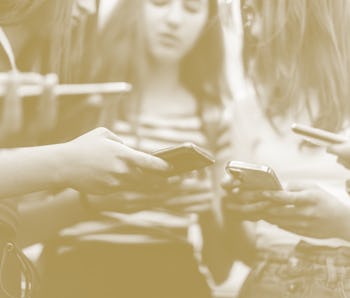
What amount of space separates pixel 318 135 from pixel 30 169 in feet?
1.49

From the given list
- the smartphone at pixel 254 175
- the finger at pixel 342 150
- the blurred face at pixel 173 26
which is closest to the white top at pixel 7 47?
the blurred face at pixel 173 26

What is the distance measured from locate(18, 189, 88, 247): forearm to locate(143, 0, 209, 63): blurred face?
0.31m

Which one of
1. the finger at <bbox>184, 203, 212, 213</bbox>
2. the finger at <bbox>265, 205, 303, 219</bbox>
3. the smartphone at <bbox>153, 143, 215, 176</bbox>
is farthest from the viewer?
the finger at <bbox>184, 203, 212, 213</bbox>

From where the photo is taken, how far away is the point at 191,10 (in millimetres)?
1297

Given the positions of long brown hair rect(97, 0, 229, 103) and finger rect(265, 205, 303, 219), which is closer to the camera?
finger rect(265, 205, 303, 219)

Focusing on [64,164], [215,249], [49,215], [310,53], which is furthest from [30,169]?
[310,53]

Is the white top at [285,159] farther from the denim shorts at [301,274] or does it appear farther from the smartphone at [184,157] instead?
the smartphone at [184,157]

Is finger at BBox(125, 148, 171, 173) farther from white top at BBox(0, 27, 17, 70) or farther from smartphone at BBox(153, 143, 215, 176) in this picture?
white top at BBox(0, 27, 17, 70)

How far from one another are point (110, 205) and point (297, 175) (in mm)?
331

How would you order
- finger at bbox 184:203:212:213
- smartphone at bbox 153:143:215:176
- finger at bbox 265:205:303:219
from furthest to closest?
finger at bbox 184:203:212:213, finger at bbox 265:205:303:219, smartphone at bbox 153:143:215:176

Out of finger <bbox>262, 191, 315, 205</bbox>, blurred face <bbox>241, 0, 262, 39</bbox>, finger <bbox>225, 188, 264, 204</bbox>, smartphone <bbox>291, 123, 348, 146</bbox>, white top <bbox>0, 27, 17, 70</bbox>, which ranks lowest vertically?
finger <bbox>225, 188, 264, 204</bbox>

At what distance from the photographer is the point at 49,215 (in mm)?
1251

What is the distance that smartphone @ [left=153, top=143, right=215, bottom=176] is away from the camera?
3.58 feet

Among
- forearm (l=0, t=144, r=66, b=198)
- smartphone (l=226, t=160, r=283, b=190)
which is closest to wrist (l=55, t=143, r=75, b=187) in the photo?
forearm (l=0, t=144, r=66, b=198)
